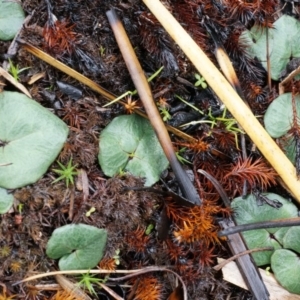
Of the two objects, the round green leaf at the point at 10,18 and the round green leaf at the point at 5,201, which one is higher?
the round green leaf at the point at 10,18

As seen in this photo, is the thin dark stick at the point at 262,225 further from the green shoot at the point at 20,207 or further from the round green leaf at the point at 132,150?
the green shoot at the point at 20,207

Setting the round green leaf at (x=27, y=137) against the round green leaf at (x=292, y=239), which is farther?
the round green leaf at (x=292, y=239)

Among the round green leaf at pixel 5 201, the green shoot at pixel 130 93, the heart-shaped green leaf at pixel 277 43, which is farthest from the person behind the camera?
the heart-shaped green leaf at pixel 277 43

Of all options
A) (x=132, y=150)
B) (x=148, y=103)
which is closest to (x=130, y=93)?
(x=148, y=103)

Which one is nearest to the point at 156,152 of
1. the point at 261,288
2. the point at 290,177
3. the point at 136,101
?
the point at 136,101

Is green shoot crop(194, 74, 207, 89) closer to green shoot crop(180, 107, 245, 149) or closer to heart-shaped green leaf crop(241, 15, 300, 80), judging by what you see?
green shoot crop(180, 107, 245, 149)

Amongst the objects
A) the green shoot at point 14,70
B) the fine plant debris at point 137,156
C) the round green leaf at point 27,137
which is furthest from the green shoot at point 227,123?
the green shoot at point 14,70

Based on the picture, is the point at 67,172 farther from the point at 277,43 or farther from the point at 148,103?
the point at 277,43
